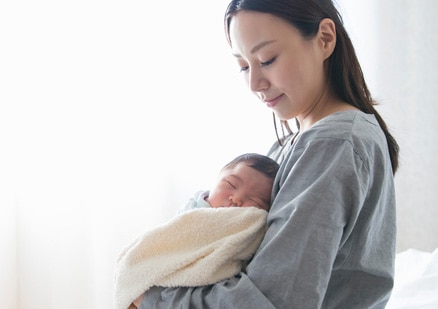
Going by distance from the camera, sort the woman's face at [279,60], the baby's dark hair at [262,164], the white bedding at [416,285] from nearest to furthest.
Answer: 1. the woman's face at [279,60]
2. the baby's dark hair at [262,164]
3. the white bedding at [416,285]

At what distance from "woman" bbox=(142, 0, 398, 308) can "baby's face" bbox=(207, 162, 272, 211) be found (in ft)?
0.24

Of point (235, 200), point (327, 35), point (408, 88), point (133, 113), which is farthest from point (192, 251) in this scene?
point (408, 88)

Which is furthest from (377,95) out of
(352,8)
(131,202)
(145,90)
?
(131,202)

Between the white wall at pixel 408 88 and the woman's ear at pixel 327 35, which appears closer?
the woman's ear at pixel 327 35

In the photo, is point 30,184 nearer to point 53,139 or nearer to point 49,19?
point 53,139

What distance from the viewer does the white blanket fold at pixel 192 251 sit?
3.06 ft

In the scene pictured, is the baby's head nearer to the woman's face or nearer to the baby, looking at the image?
the baby

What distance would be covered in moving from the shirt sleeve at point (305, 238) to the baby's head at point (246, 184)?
15 cm

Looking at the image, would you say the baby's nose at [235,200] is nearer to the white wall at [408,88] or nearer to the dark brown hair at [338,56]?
the dark brown hair at [338,56]

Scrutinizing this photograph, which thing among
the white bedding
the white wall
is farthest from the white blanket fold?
the white wall

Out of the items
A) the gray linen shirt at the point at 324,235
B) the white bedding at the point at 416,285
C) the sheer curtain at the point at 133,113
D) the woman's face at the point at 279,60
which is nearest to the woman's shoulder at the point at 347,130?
the gray linen shirt at the point at 324,235

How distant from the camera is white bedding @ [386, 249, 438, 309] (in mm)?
1447

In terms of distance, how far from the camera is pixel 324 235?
84cm

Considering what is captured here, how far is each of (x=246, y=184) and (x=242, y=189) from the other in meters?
0.01
